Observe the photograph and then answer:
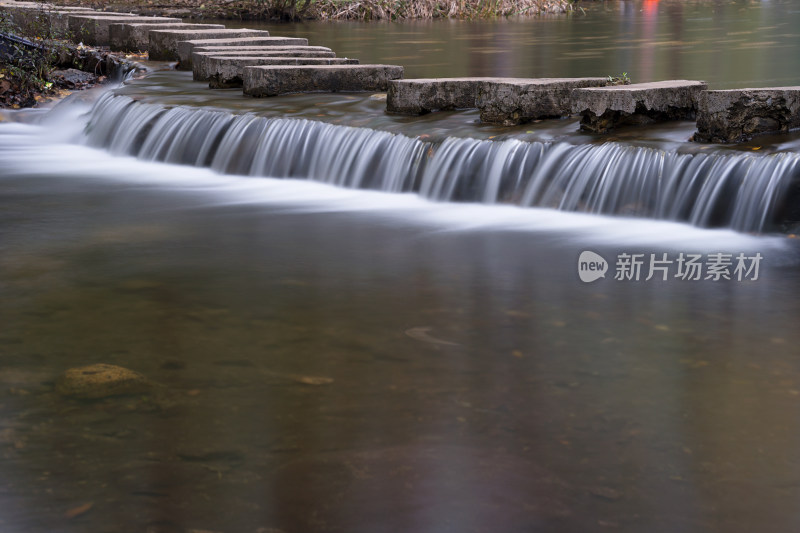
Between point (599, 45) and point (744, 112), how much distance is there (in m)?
9.82

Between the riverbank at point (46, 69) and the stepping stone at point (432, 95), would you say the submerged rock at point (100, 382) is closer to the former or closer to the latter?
the stepping stone at point (432, 95)

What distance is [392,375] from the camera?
4211 millimetres

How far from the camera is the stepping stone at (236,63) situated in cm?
1086

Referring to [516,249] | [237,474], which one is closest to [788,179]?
[516,249]

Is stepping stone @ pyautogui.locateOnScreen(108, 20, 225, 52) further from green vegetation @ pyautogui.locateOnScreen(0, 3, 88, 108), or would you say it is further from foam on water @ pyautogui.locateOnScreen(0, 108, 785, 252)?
foam on water @ pyautogui.locateOnScreen(0, 108, 785, 252)

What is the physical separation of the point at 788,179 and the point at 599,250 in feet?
3.90

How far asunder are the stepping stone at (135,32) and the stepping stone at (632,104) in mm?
8605

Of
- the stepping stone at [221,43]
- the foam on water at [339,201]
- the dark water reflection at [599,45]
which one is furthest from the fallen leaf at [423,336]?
the stepping stone at [221,43]

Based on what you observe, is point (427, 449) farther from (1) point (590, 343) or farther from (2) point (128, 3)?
(2) point (128, 3)

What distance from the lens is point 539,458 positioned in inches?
137

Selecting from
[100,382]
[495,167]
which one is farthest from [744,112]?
[100,382]

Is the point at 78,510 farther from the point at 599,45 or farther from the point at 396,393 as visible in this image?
the point at 599,45

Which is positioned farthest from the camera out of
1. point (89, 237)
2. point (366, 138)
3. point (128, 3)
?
point (128, 3)

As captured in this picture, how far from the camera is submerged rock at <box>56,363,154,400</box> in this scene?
4043mm
